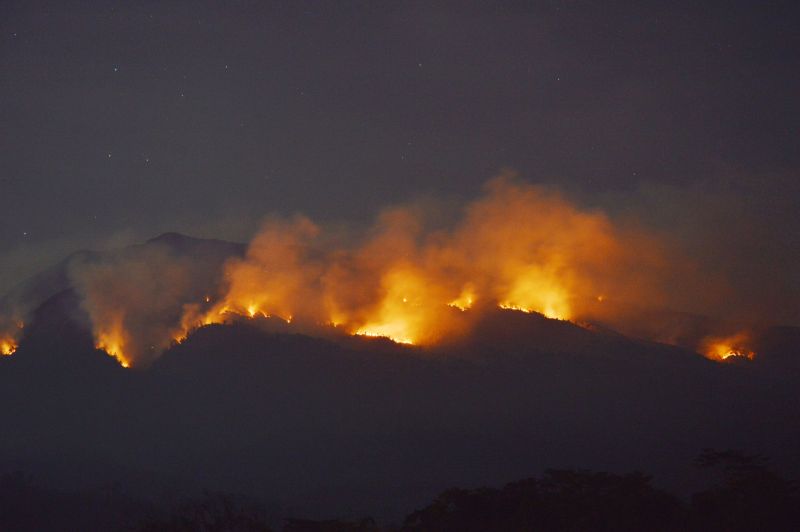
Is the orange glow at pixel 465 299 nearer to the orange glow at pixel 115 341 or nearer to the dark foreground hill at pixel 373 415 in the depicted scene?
the dark foreground hill at pixel 373 415

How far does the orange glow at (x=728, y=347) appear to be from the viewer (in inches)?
3573

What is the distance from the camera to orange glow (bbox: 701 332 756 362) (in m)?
90.8

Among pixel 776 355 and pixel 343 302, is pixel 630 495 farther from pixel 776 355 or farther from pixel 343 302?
pixel 776 355

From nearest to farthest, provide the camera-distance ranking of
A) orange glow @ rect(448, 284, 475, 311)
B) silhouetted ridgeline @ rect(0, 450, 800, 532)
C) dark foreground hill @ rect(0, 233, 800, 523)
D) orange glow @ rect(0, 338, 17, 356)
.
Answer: silhouetted ridgeline @ rect(0, 450, 800, 532)
dark foreground hill @ rect(0, 233, 800, 523)
orange glow @ rect(448, 284, 475, 311)
orange glow @ rect(0, 338, 17, 356)

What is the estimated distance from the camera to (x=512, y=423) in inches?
2484

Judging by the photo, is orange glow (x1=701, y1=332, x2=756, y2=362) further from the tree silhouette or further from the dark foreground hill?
the tree silhouette

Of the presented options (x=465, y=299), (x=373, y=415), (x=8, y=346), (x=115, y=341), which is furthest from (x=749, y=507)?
(x=8, y=346)

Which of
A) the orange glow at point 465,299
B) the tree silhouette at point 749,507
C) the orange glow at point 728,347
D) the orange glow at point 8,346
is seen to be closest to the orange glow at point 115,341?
the orange glow at point 8,346

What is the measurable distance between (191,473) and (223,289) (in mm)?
28753

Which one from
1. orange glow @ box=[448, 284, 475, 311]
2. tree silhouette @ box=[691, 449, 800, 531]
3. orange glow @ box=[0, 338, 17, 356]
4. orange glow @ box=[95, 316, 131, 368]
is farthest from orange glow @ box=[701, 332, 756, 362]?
orange glow @ box=[0, 338, 17, 356]

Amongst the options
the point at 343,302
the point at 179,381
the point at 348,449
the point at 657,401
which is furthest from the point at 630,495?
the point at 343,302

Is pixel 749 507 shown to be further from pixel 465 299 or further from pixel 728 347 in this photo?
pixel 728 347

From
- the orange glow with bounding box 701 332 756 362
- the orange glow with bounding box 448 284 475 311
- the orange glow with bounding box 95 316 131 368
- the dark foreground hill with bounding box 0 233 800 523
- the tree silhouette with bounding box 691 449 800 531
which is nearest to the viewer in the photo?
the tree silhouette with bounding box 691 449 800 531

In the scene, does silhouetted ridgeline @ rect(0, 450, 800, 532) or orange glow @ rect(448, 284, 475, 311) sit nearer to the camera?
silhouetted ridgeline @ rect(0, 450, 800, 532)
